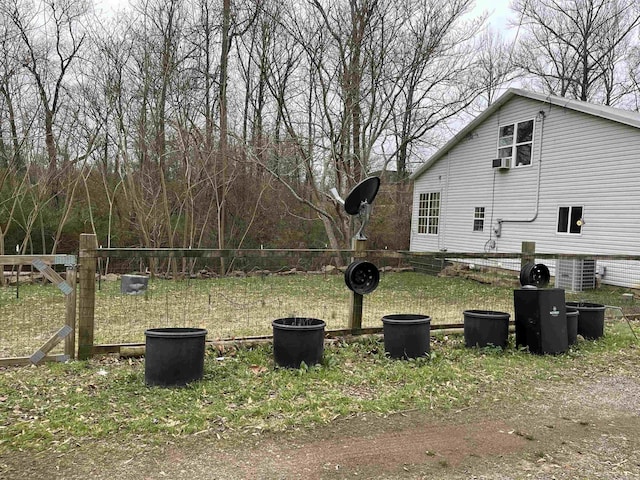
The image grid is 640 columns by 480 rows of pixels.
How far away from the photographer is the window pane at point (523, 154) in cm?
1439

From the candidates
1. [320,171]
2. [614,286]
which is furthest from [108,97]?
[614,286]

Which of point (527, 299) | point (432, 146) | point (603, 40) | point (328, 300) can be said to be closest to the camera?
point (527, 299)

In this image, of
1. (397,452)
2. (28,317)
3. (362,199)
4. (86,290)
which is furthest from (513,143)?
(397,452)

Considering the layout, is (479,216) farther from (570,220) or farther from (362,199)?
(362,199)

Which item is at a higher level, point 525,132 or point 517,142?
point 525,132

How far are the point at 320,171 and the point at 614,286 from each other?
350 inches

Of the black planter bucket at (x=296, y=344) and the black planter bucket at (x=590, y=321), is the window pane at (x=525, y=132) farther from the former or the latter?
the black planter bucket at (x=296, y=344)

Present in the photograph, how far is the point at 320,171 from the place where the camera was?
16.8 metres

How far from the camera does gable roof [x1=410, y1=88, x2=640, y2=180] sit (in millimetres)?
11734

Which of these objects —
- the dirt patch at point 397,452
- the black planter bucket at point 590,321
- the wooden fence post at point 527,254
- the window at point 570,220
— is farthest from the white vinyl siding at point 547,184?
the dirt patch at point 397,452

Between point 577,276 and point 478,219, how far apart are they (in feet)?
15.1

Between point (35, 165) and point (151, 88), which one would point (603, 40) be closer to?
point (151, 88)

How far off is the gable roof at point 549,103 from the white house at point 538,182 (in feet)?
0.09

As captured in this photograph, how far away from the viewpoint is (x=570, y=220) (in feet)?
43.0
